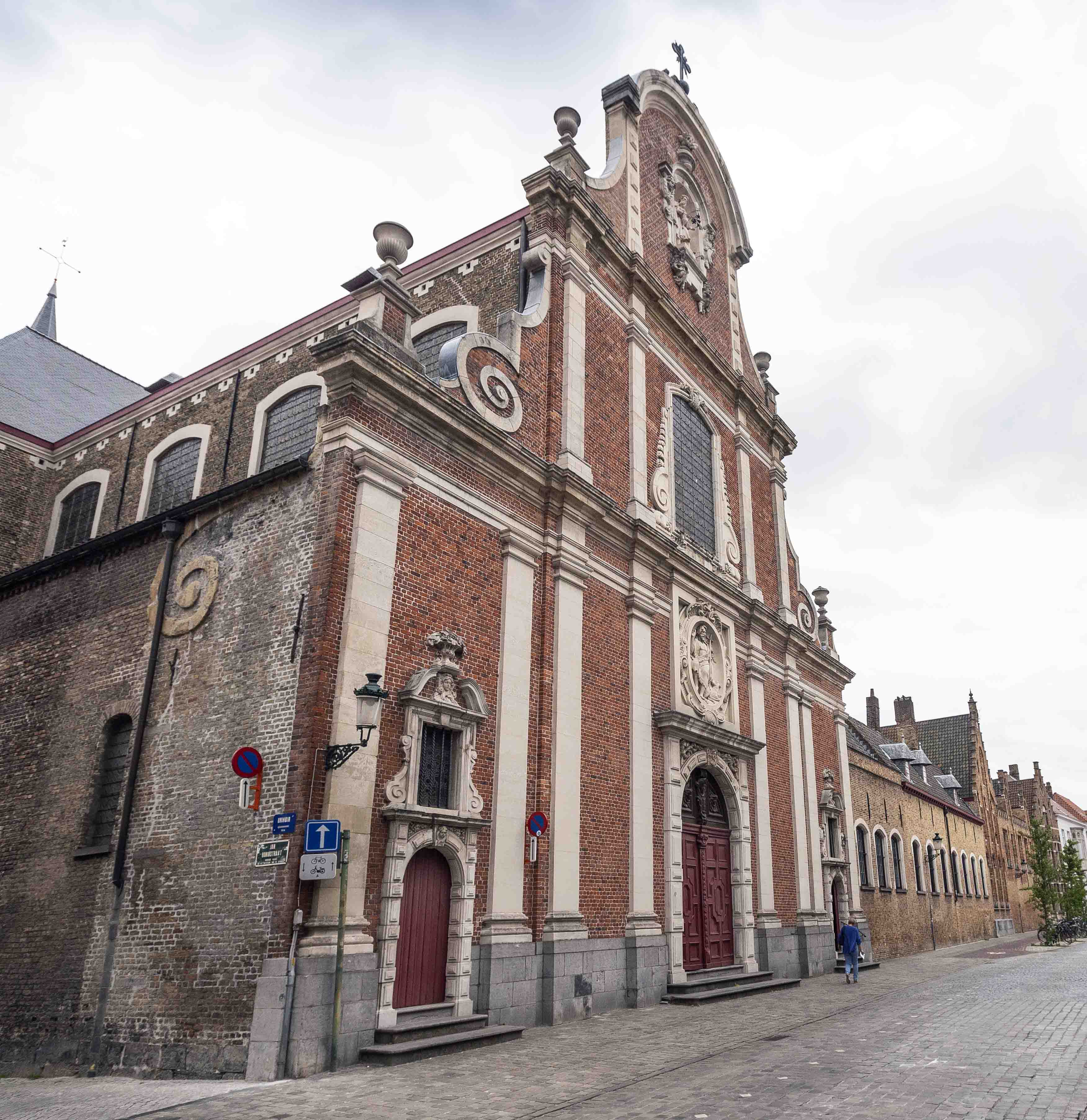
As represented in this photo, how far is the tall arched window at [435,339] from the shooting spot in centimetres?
1672

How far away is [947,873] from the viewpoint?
1471 inches

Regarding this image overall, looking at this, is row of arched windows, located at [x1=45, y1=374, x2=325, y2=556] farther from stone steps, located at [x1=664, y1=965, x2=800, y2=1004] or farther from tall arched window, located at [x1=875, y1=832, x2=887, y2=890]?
tall arched window, located at [x1=875, y1=832, x2=887, y2=890]

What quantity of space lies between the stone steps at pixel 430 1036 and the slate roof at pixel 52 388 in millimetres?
17724

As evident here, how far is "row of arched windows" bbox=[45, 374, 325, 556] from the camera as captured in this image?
58.0 ft

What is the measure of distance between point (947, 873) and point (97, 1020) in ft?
114

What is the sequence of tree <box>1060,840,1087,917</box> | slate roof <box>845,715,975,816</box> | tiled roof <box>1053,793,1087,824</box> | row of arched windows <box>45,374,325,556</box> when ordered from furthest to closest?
tiled roof <box>1053,793,1087,824</box> → tree <box>1060,840,1087,917</box> → slate roof <box>845,715,975,816</box> → row of arched windows <box>45,374,325,556</box>

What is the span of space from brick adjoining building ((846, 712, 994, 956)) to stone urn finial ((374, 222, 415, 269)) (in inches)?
800

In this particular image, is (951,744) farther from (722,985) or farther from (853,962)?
(722,985)

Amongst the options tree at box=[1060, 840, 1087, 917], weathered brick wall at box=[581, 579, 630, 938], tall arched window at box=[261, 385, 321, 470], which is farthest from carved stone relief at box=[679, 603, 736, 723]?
tree at box=[1060, 840, 1087, 917]

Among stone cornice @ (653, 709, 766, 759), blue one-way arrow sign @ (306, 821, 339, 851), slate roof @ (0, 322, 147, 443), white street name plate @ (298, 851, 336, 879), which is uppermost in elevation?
slate roof @ (0, 322, 147, 443)

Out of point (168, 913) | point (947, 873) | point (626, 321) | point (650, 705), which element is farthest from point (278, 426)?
point (947, 873)

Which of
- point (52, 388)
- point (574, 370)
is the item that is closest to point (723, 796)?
point (574, 370)

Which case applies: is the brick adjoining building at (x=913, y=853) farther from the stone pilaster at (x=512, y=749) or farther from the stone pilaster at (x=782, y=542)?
the stone pilaster at (x=512, y=749)

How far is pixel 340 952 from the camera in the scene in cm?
950
